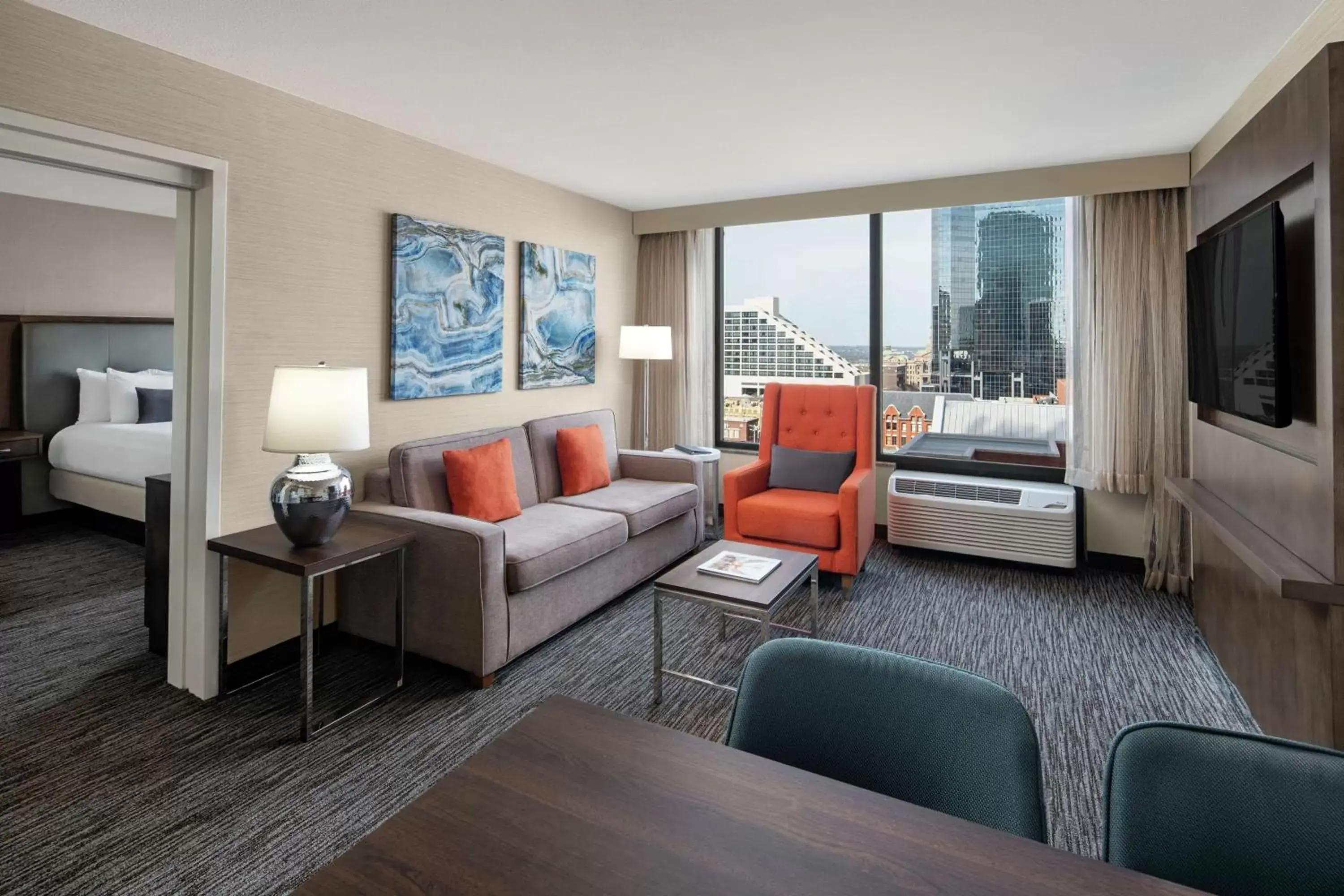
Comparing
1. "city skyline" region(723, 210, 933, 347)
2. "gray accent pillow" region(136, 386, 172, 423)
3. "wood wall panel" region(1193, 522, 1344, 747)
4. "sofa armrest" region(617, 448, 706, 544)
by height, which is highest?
"city skyline" region(723, 210, 933, 347)

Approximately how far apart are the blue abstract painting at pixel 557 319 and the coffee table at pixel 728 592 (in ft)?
6.68

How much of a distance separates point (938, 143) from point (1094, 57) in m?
1.07

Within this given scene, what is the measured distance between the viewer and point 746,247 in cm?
555

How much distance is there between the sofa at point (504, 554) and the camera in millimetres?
2801

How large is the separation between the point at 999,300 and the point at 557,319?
2971 mm

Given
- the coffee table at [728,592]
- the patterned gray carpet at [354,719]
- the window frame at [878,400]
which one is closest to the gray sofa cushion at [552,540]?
the patterned gray carpet at [354,719]

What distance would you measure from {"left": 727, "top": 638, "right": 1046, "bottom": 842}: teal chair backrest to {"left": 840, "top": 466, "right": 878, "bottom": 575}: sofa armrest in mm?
2695

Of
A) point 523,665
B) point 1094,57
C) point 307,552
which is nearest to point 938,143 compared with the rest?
point 1094,57

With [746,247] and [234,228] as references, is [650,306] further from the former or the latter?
[234,228]

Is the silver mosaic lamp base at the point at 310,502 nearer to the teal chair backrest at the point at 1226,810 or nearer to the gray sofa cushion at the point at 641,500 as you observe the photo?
the gray sofa cushion at the point at 641,500

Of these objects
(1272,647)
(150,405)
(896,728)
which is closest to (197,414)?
(896,728)

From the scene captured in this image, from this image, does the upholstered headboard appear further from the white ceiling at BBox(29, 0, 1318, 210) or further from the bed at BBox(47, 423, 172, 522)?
the white ceiling at BBox(29, 0, 1318, 210)

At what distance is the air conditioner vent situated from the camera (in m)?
4.35

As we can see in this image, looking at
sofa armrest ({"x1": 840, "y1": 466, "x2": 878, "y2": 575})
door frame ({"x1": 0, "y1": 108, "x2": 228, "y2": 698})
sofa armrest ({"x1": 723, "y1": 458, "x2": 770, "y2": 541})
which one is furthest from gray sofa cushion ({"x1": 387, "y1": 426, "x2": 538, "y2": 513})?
sofa armrest ({"x1": 840, "y1": 466, "x2": 878, "y2": 575})
